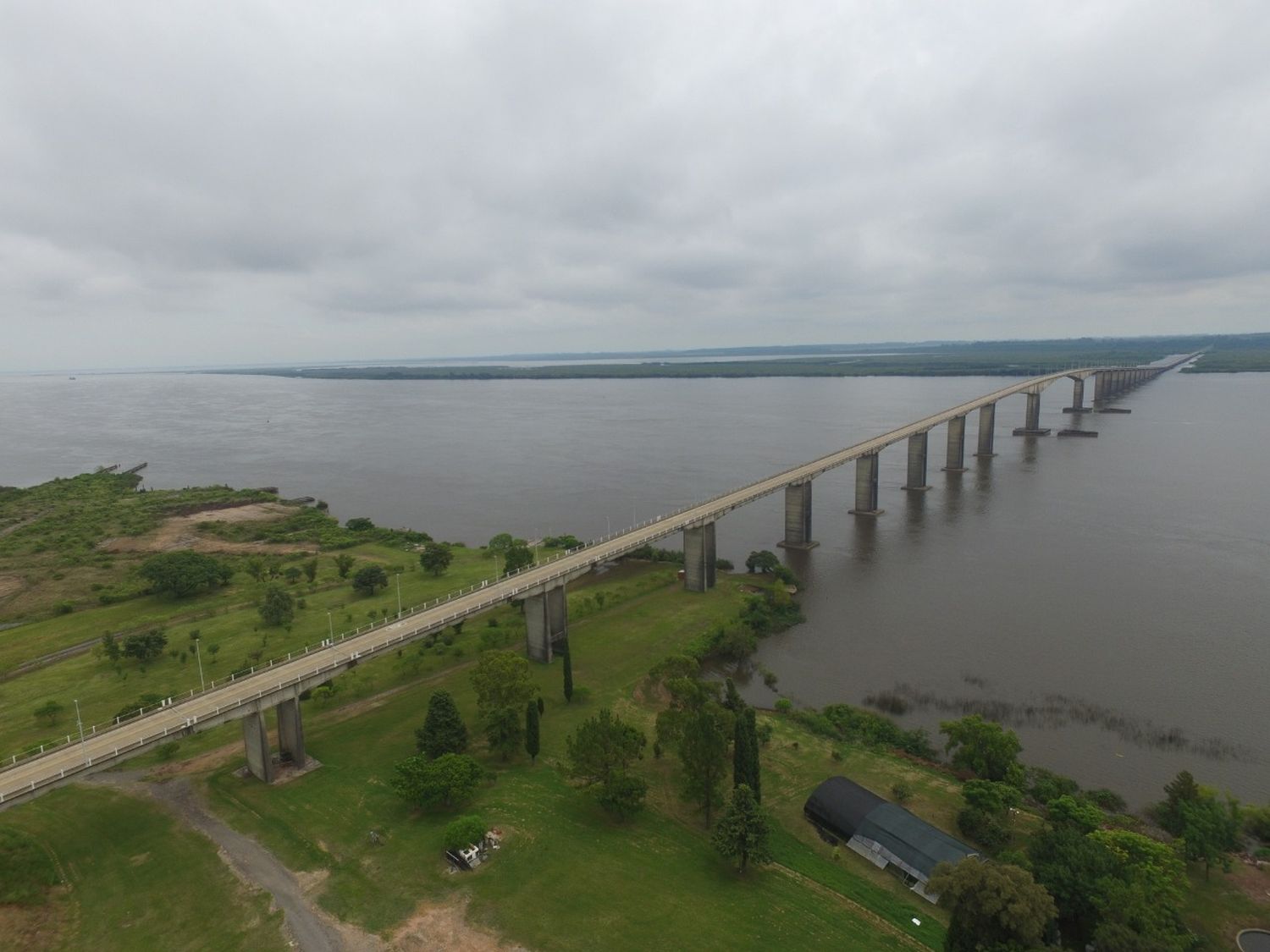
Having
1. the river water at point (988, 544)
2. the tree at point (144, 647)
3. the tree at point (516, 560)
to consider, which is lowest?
the river water at point (988, 544)

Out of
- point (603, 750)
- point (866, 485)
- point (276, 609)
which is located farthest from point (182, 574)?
point (866, 485)

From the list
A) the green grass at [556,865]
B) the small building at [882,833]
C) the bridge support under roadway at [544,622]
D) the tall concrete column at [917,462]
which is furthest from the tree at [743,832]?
the tall concrete column at [917,462]

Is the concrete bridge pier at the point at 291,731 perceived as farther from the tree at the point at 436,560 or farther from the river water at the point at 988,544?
the tree at the point at 436,560

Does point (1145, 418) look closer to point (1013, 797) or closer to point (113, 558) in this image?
point (1013, 797)

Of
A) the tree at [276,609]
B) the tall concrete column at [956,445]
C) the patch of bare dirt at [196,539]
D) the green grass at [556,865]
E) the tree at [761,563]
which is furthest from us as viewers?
the tall concrete column at [956,445]

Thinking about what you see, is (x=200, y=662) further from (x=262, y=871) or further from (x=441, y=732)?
(x=262, y=871)

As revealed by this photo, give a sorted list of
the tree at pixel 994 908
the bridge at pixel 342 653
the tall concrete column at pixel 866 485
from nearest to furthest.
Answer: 1. the tree at pixel 994 908
2. the bridge at pixel 342 653
3. the tall concrete column at pixel 866 485

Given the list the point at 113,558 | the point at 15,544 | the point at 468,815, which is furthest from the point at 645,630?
the point at 15,544
